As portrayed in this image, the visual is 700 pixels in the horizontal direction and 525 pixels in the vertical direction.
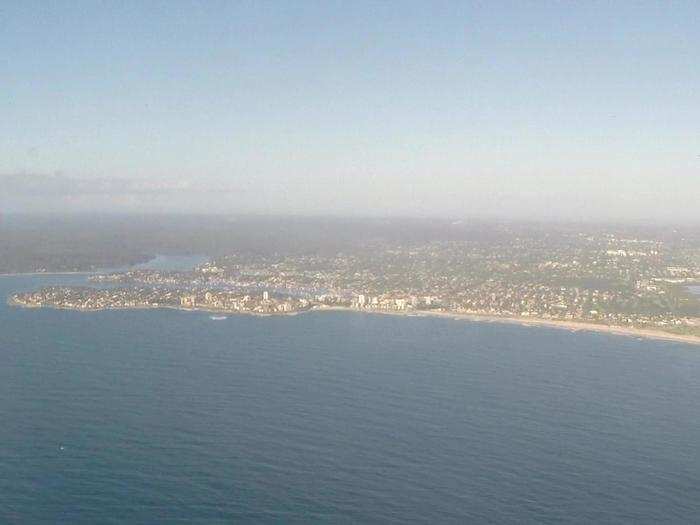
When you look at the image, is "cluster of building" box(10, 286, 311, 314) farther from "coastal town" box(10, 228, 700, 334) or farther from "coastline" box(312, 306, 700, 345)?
"coastline" box(312, 306, 700, 345)

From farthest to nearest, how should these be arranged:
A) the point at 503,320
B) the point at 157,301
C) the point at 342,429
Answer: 1. the point at 157,301
2. the point at 503,320
3. the point at 342,429

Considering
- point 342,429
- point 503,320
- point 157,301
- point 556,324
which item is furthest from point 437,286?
point 342,429

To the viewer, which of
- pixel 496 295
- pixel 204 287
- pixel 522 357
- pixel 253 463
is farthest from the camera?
pixel 204 287

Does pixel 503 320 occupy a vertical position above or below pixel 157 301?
below

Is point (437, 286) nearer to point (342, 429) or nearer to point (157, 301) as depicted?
point (157, 301)

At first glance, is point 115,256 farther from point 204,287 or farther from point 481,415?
point 481,415

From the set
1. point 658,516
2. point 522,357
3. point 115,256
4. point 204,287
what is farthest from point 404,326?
point 115,256

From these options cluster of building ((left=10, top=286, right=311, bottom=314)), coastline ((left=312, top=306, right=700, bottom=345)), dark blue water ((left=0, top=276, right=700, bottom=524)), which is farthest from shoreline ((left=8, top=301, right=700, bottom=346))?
dark blue water ((left=0, top=276, right=700, bottom=524))
